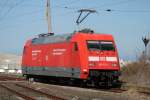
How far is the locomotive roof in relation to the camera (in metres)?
30.6

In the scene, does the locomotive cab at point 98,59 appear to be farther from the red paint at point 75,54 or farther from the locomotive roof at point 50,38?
the locomotive roof at point 50,38

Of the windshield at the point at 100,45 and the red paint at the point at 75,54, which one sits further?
the windshield at the point at 100,45

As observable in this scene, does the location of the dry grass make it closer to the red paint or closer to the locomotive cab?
the locomotive cab

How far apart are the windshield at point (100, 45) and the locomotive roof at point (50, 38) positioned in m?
1.88

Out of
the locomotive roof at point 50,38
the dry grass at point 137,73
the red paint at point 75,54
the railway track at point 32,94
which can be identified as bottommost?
the railway track at point 32,94

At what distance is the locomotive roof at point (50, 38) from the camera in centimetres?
3061

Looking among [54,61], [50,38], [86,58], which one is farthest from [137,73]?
[86,58]

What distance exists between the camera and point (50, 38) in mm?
33406

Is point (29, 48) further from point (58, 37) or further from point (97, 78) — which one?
point (97, 78)

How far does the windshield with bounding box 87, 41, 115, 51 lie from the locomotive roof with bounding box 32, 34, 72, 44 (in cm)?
188

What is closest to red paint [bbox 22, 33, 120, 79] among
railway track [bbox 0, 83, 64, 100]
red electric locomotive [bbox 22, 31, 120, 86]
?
red electric locomotive [bbox 22, 31, 120, 86]

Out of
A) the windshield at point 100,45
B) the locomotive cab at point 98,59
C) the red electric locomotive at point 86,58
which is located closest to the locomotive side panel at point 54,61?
the red electric locomotive at point 86,58

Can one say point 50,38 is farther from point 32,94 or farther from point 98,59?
point 32,94

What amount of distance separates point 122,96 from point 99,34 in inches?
319
